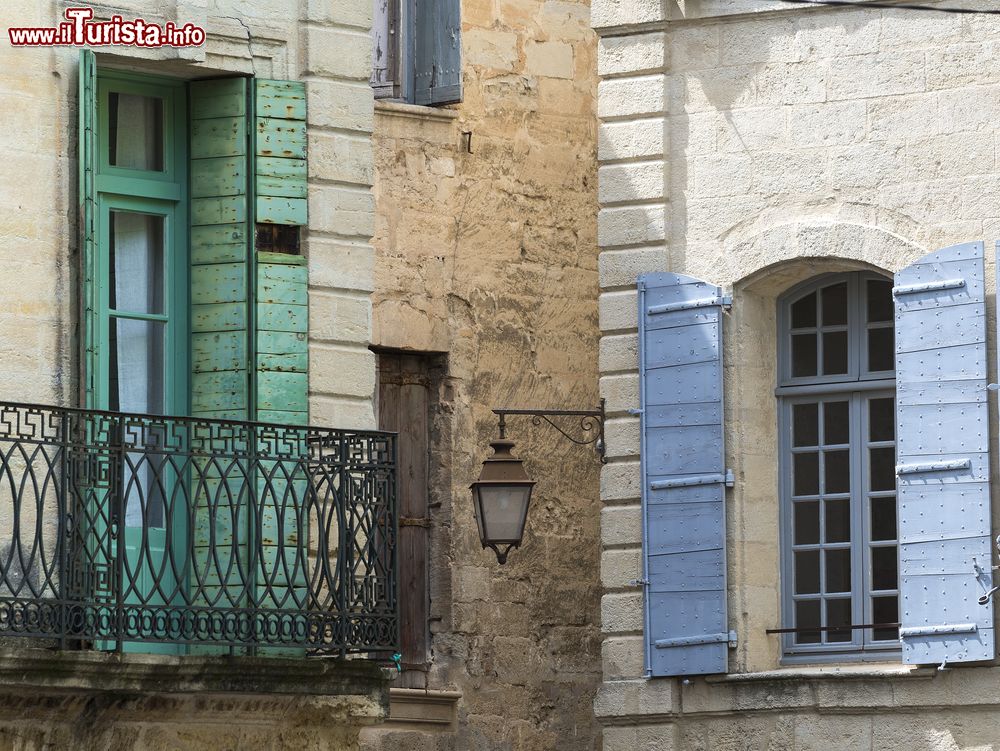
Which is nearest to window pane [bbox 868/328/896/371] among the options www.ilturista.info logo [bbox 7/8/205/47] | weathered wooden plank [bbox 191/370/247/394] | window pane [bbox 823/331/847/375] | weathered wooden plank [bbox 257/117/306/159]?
window pane [bbox 823/331/847/375]

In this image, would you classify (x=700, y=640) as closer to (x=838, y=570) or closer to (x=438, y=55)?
(x=838, y=570)

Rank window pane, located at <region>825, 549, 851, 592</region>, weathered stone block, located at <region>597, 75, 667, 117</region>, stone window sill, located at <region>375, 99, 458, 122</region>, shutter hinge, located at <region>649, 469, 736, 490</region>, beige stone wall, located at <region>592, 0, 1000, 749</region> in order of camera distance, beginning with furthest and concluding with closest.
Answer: stone window sill, located at <region>375, 99, 458, 122</region>
weathered stone block, located at <region>597, 75, 667, 117</region>
window pane, located at <region>825, 549, 851, 592</region>
shutter hinge, located at <region>649, 469, 736, 490</region>
beige stone wall, located at <region>592, 0, 1000, 749</region>

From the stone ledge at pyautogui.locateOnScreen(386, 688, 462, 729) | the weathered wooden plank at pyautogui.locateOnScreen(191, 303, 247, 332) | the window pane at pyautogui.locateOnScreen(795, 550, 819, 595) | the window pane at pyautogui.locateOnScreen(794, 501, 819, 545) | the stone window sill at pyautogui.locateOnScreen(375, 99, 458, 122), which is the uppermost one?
the stone window sill at pyautogui.locateOnScreen(375, 99, 458, 122)

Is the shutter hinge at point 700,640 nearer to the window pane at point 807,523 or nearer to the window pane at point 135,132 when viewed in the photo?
the window pane at point 807,523

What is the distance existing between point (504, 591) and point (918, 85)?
403 cm

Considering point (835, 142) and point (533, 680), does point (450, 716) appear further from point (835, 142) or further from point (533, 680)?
point (835, 142)

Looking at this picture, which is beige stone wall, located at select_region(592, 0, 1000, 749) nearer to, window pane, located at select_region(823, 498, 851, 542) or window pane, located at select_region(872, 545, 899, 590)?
window pane, located at select_region(823, 498, 851, 542)

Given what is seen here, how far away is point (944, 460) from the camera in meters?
15.4

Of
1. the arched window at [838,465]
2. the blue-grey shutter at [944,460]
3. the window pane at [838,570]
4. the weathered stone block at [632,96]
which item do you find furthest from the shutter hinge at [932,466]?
the weathered stone block at [632,96]

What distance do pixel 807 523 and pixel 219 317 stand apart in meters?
3.50

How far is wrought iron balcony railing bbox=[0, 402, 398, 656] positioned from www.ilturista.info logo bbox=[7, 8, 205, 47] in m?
1.68

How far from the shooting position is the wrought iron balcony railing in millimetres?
13422

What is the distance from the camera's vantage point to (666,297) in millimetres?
16344

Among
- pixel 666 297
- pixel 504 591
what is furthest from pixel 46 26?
pixel 504 591
